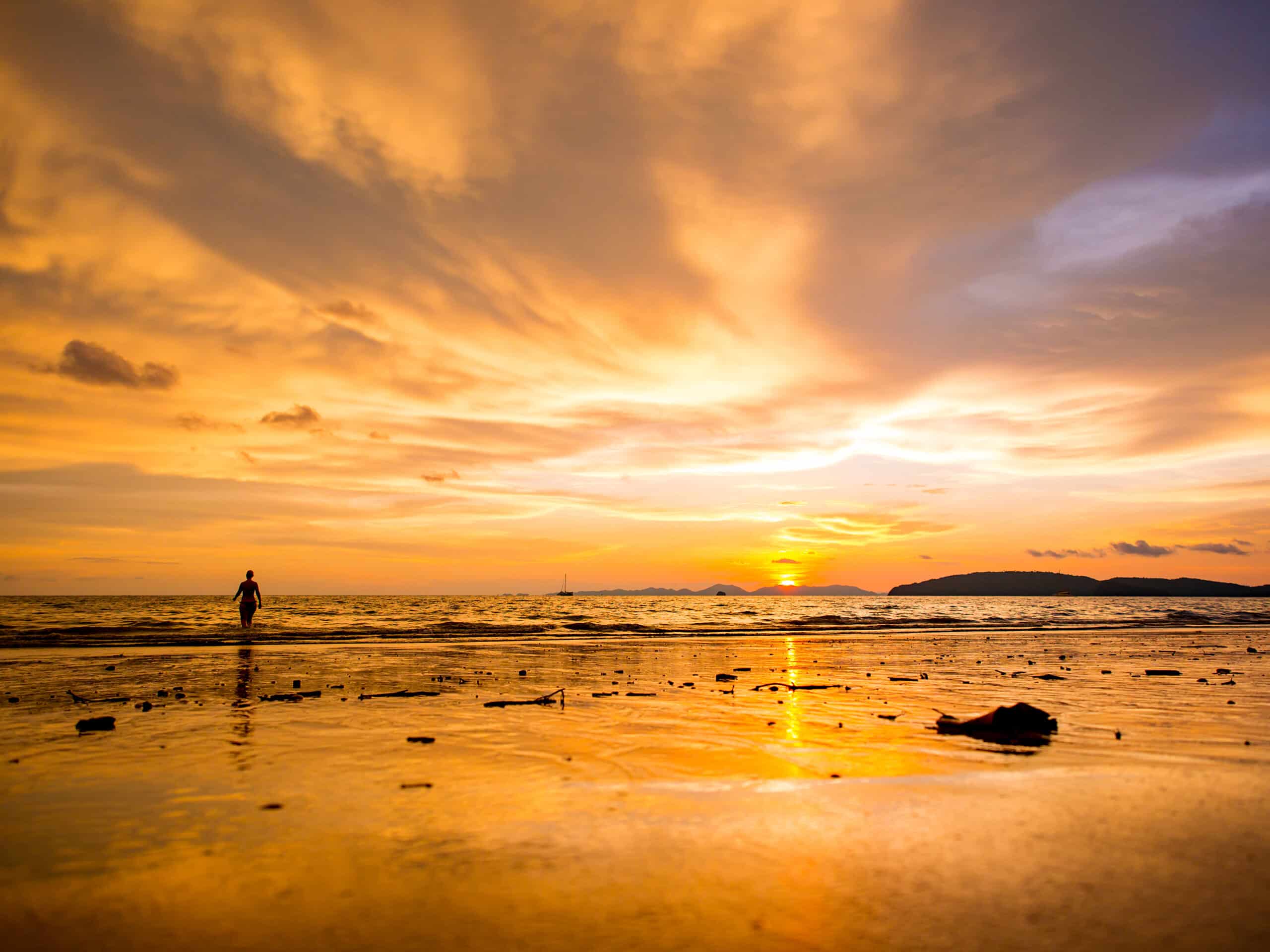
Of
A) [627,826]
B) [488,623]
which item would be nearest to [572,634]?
[488,623]

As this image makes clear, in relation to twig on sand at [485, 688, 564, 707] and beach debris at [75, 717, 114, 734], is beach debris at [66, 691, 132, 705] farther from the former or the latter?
twig on sand at [485, 688, 564, 707]

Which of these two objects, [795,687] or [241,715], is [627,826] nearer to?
[241,715]

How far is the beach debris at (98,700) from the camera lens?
13.8 m

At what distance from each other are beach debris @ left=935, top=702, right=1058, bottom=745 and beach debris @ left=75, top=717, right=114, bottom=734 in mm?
13418

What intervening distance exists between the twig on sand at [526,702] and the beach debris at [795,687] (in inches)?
201

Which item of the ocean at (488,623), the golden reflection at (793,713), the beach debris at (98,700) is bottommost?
the ocean at (488,623)

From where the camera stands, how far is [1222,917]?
4590 mm

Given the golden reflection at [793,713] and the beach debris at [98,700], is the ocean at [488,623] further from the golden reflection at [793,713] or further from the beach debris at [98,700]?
the golden reflection at [793,713]

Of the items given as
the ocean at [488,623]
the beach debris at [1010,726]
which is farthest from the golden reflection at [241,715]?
the ocean at [488,623]

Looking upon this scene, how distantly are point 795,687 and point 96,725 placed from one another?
14.3 meters

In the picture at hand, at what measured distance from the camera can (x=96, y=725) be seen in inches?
440

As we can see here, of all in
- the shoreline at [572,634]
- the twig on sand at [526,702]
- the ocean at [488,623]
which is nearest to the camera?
the twig on sand at [526,702]

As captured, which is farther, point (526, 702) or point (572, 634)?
point (572, 634)

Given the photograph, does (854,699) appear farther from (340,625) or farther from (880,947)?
(340,625)
